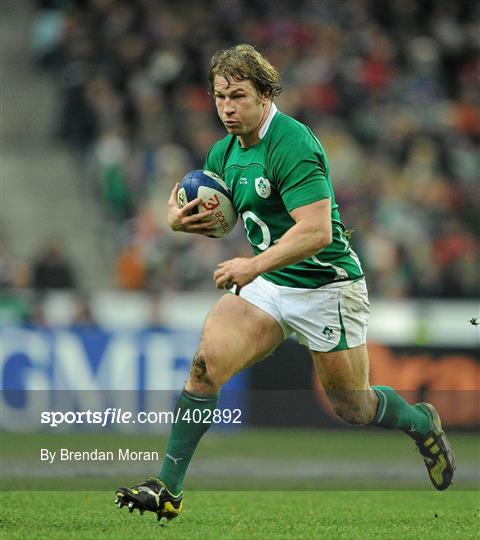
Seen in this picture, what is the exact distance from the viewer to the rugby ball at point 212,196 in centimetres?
710

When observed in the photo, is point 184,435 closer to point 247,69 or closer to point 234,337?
point 234,337

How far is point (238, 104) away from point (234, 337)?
1.30 meters

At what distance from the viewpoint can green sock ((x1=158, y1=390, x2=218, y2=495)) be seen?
705 cm

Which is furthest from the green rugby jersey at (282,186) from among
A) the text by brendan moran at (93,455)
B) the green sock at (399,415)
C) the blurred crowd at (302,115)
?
the blurred crowd at (302,115)

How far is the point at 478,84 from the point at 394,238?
456 centimetres

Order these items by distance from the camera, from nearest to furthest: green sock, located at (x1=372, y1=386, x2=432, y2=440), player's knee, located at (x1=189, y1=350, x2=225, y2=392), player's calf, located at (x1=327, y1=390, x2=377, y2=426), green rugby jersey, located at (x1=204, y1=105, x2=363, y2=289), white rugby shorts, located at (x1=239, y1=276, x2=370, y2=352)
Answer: green rugby jersey, located at (x1=204, y1=105, x2=363, y2=289) < player's knee, located at (x1=189, y1=350, x2=225, y2=392) < white rugby shorts, located at (x1=239, y1=276, x2=370, y2=352) < player's calf, located at (x1=327, y1=390, x2=377, y2=426) < green sock, located at (x1=372, y1=386, x2=432, y2=440)

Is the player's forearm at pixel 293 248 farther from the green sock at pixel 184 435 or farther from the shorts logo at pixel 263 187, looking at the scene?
the green sock at pixel 184 435

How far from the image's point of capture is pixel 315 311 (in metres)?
7.30

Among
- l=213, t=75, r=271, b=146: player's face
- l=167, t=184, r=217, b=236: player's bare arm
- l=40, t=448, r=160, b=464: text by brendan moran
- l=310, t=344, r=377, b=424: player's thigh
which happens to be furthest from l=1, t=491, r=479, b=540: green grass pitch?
l=40, t=448, r=160, b=464: text by brendan moran

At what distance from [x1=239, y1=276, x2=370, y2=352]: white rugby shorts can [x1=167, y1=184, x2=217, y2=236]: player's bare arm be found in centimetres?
44

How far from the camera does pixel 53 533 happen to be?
21.4 feet

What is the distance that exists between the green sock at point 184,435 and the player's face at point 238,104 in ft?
5.02

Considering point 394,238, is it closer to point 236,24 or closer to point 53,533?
point 236,24

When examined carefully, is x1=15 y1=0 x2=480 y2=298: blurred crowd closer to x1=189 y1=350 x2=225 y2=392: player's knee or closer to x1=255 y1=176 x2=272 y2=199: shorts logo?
x1=189 y1=350 x2=225 y2=392: player's knee
